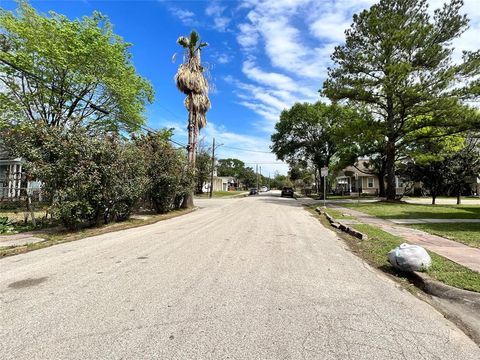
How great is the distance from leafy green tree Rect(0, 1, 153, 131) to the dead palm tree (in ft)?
11.4

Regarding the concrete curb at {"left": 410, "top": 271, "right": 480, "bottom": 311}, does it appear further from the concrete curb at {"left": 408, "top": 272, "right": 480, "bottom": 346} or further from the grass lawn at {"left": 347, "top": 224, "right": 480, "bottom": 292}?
the grass lawn at {"left": 347, "top": 224, "right": 480, "bottom": 292}

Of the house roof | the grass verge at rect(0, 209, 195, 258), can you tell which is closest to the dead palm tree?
the grass verge at rect(0, 209, 195, 258)

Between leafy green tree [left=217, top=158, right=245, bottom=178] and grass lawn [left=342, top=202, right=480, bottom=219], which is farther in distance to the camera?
leafy green tree [left=217, top=158, right=245, bottom=178]

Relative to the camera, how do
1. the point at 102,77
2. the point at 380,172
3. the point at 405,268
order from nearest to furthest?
the point at 405,268 → the point at 102,77 → the point at 380,172

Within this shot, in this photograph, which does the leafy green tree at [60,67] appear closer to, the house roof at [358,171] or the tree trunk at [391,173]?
the tree trunk at [391,173]

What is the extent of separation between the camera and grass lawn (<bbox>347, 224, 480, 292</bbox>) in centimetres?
482

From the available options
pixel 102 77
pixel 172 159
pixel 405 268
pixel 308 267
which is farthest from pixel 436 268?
pixel 102 77

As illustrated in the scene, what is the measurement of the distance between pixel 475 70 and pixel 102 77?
24.8 metres

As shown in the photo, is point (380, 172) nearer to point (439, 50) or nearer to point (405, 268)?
point (439, 50)

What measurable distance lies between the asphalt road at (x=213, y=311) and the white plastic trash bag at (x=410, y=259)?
1.79 ft

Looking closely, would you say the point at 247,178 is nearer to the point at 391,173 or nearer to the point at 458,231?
the point at 391,173

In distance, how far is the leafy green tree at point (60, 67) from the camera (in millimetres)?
17438

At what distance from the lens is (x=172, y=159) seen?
58.3 ft

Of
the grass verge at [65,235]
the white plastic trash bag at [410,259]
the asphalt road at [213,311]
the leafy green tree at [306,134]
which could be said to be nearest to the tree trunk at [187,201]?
the grass verge at [65,235]
